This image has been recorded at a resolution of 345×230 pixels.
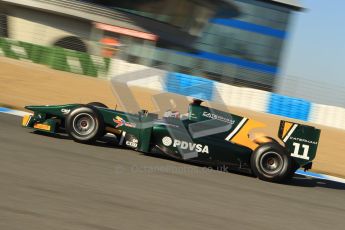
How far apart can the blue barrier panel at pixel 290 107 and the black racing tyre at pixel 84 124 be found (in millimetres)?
5715

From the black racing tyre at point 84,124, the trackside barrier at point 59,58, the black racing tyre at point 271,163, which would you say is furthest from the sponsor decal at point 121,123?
the trackside barrier at point 59,58

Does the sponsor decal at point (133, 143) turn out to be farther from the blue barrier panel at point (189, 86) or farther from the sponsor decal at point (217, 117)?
the blue barrier panel at point (189, 86)

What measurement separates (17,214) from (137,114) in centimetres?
360

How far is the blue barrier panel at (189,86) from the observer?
11.4 meters

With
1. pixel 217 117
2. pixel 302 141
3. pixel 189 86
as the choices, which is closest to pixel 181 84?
pixel 189 86

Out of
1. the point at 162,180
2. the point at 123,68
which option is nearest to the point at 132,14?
the point at 123,68

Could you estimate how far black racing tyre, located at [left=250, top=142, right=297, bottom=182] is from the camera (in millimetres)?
7043

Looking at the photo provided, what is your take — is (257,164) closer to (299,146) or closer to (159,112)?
(299,146)

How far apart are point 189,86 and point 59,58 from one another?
3123 millimetres

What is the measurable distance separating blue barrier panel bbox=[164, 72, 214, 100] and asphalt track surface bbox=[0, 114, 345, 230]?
3.98 m

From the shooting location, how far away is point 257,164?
7078 mm

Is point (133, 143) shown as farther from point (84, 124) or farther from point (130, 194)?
point (130, 194)

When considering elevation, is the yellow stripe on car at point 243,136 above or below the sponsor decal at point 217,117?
below

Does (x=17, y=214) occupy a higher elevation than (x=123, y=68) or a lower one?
lower
